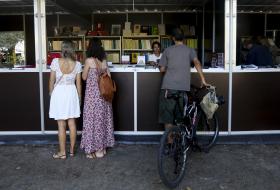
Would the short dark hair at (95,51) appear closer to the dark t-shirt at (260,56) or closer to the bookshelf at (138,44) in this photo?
the dark t-shirt at (260,56)

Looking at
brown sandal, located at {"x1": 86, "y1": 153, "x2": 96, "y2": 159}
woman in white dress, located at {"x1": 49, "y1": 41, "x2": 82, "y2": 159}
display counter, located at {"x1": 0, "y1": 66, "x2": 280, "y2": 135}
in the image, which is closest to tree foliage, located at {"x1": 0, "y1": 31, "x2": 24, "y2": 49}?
display counter, located at {"x1": 0, "y1": 66, "x2": 280, "y2": 135}

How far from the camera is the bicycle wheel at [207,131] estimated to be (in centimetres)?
556

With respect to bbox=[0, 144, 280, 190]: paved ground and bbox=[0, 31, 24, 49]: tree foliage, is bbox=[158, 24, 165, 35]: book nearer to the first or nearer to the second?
bbox=[0, 31, 24, 49]: tree foliage

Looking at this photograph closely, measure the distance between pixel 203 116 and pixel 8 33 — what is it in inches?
339

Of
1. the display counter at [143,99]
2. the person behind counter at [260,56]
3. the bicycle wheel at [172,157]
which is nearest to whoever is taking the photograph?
the bicycle wheel at [172,157]

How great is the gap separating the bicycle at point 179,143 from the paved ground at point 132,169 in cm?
18

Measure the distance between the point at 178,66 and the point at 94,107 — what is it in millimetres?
1192

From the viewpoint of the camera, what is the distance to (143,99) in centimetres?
612

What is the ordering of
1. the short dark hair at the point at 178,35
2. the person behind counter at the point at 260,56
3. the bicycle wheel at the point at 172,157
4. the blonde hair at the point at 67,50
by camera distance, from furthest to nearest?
the person behind counter at the point at 260,56
the short dark hair at the point at 178,35
the blonde hair at the point at 67,50
the bicycle wheel at the point at 172,157

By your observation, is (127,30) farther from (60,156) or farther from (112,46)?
(60,156)

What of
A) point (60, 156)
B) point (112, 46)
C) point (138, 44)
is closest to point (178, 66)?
point (60, 156)

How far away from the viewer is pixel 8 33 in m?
12.3

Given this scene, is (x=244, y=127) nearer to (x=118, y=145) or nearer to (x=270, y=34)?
(x=118, y=145)

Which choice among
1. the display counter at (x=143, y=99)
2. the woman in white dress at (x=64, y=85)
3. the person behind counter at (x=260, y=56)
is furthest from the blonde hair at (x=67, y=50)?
the person behind counter at (x=260, y=56)
